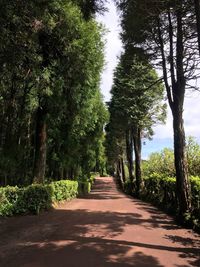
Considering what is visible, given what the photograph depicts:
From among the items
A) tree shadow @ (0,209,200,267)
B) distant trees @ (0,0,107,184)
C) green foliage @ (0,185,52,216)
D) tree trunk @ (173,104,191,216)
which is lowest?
tree shadow @ (0,209,200,267)

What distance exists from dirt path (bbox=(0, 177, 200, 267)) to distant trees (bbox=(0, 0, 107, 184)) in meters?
4.93

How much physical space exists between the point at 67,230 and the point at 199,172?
1645cm

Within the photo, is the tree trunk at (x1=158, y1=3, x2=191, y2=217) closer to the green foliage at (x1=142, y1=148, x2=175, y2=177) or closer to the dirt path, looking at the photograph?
the dirt path

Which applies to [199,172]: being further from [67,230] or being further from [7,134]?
[67,230]

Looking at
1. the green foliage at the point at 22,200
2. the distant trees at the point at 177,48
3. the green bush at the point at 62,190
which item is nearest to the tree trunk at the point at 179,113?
the distant trees at the point at 177,48

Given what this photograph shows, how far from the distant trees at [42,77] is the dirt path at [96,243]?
16.2ft

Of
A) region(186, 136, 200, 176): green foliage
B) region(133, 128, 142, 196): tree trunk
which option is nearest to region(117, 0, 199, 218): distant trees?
region(186, 136, 200, 176): green foliage

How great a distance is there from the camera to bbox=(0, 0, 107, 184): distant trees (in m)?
11.3

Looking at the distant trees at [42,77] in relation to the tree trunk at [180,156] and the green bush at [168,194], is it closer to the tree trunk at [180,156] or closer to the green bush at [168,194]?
the tree trunk at [180,156]

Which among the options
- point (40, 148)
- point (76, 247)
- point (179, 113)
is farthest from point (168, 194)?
point (76, 247)

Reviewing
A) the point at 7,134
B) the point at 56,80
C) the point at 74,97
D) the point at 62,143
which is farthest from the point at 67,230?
the point at 62,143

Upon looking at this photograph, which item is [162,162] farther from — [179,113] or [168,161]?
[179,113]

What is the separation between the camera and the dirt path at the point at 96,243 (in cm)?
816

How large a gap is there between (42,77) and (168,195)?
8.21 m
